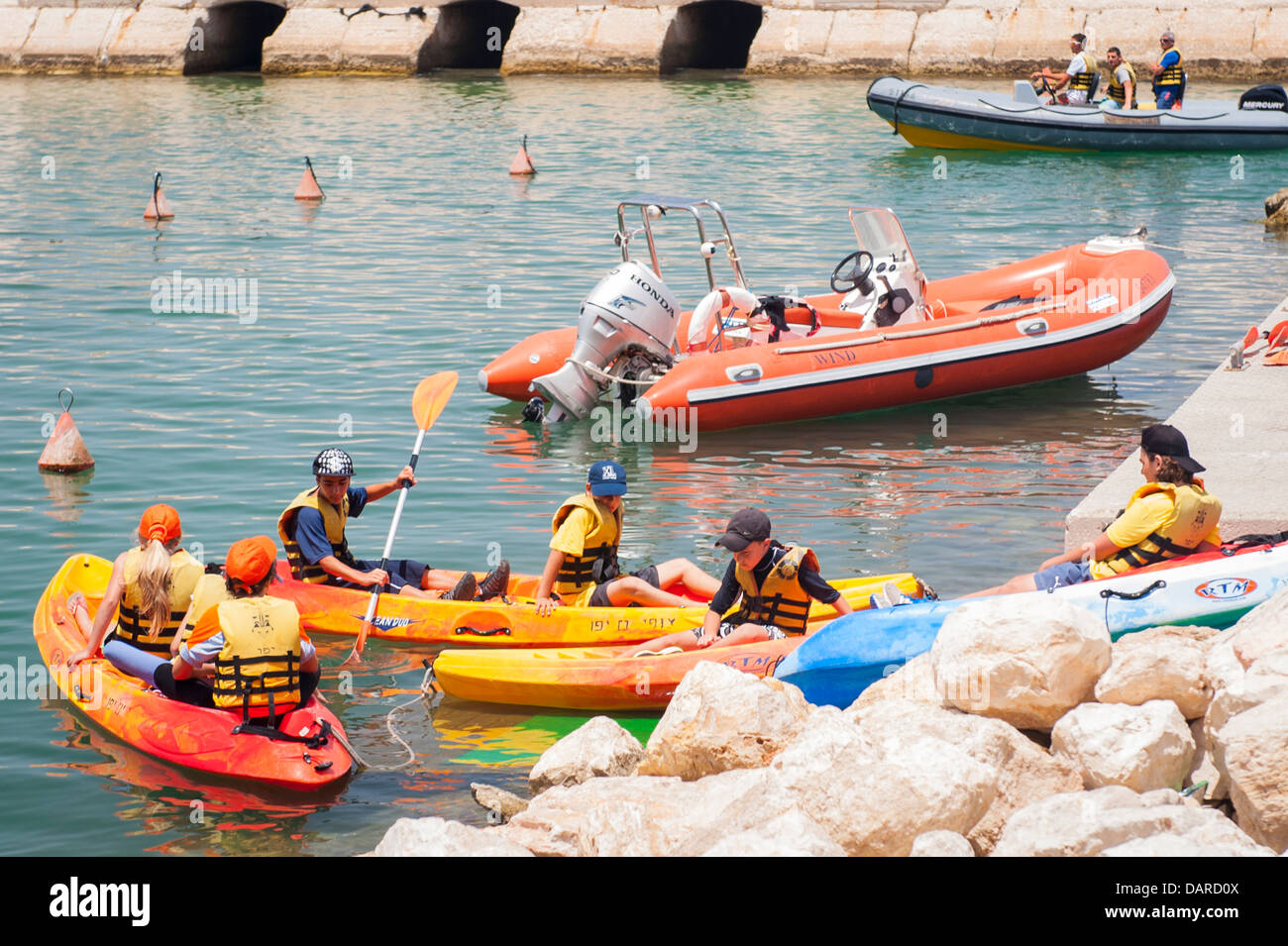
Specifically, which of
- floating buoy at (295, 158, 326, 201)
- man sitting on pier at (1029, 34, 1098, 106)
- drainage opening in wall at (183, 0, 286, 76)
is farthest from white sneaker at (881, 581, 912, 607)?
drainage opening in wall at (183, 0, 286, 76)

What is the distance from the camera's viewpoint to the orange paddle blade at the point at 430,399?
1074cm

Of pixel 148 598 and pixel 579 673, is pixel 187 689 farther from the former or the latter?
pixel 579 673

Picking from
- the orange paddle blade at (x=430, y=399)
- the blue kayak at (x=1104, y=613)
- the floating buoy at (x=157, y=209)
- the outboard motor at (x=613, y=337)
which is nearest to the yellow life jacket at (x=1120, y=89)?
the floating buoy at (x=157, y=209)

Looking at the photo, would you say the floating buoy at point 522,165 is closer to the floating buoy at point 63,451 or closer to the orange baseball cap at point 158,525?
the floating buoy at point 63,451

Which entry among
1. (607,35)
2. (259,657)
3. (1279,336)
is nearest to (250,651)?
(259,657)

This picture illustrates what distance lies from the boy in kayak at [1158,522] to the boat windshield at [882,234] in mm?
6617

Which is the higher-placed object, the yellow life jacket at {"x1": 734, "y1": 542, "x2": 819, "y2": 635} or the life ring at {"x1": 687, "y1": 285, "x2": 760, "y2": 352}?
A: the life ring at {"x1": 687, "y1": 285, "x2": 760, "y2": 352}

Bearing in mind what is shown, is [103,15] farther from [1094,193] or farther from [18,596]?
[18,596]

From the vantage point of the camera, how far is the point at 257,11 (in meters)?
42.7

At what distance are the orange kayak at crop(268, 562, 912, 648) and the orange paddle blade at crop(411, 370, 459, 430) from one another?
168 centimetres

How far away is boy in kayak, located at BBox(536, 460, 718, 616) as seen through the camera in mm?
8617

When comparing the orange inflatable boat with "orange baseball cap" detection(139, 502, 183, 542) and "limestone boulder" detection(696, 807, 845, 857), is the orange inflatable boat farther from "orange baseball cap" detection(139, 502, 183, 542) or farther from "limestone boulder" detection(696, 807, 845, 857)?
"limestone boulder" detection(696, 807, 845, 857)

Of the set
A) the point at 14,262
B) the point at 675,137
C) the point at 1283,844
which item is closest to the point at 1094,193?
the point at 675,137

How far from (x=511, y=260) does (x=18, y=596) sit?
37.2ft
